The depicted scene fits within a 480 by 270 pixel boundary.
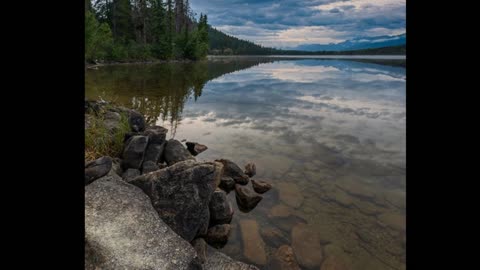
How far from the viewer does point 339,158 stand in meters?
9.43

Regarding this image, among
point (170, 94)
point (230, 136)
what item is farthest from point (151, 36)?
point (230, 136)

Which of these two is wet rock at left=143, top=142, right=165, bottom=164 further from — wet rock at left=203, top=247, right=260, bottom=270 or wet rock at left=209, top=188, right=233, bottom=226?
wet rock at left=203, top=247, right=260, bottom=270

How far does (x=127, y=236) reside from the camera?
414 centimetres

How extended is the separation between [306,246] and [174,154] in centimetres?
438

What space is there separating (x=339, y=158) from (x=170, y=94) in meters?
13.9

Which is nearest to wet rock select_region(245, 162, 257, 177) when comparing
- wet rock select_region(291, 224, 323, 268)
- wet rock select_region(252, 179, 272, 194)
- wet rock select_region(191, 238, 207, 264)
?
wet rock select_region(252, 179, 272, 194)

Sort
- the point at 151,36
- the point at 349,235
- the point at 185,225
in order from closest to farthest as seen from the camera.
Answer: the point at 185,225
the point at 349,235
the point at 151,36

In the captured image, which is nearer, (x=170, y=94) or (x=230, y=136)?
(x=230, y=136)

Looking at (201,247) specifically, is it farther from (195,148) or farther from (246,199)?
(195,148)

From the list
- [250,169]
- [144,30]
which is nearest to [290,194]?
[250,169]

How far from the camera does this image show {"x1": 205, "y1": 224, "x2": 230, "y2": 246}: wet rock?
17.4 ft
